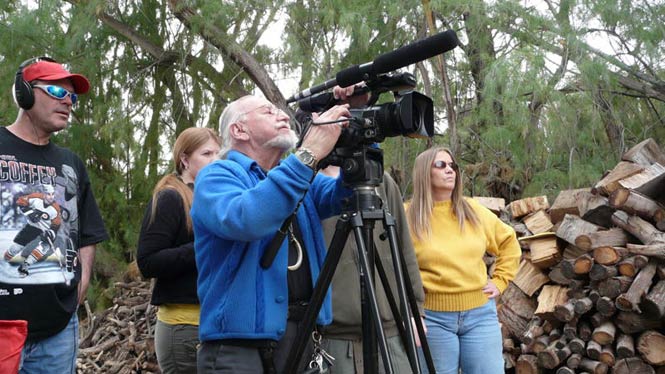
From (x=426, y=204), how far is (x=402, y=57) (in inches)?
67.3

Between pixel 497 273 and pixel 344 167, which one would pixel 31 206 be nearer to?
pixel 344 167

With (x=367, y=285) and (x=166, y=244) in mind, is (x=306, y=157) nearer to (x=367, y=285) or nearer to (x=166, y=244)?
(x=367, y=285)

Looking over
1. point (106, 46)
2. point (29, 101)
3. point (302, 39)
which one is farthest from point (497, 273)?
point (106, 46)

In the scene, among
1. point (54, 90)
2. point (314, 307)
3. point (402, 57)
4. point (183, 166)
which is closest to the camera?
point (314, 307)

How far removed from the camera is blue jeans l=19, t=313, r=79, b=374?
8.15 feet

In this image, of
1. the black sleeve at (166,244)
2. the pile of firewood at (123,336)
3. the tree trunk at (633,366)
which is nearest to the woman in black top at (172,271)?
the black sleeve at (166,244)

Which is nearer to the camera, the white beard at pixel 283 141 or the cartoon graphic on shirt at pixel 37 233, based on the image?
the white beard at pixel 283 141

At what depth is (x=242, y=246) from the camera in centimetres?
195

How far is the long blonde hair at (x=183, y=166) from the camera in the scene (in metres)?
3.00

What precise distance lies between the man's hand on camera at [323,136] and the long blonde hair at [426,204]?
1648 millimetres

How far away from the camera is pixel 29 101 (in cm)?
262

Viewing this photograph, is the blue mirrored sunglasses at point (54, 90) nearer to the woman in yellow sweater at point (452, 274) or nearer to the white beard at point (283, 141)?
the white beard at point (283, 141)

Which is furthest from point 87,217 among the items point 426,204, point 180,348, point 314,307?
point 426,204

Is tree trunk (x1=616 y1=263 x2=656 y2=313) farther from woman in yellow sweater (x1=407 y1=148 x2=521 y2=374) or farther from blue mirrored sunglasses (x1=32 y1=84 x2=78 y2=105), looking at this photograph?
blue mirrored sunglasses (x1=32 y1=84 x2=78 y2=105)
